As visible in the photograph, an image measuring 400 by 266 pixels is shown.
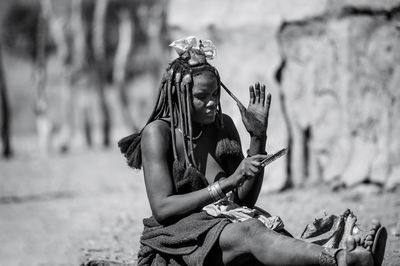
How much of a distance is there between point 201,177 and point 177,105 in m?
0.44

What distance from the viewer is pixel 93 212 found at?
28.7 feet

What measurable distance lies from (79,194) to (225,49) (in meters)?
3.17

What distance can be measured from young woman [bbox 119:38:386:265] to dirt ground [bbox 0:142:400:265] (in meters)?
1.28

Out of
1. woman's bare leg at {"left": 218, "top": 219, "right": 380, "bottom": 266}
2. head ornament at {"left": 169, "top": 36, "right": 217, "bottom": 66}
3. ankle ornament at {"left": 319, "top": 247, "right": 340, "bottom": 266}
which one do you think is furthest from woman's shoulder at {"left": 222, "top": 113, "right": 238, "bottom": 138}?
ankle ornament at {"left": 319, "top": 247, "right": 340, "bottom": 266}

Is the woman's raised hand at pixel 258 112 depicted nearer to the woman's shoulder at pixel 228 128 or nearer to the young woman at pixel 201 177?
the young woman at pixel 201 177

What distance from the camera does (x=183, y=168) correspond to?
407 cm

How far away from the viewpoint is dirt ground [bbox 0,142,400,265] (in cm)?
614

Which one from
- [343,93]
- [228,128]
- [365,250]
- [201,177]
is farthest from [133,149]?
[343,93]

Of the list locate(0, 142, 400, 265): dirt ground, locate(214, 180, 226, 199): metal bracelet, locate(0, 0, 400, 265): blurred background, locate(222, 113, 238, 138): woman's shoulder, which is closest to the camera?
locate(214, 180, 226, 199): metal bracelet

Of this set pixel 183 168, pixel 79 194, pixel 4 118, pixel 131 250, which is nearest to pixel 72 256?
pixel 131 250

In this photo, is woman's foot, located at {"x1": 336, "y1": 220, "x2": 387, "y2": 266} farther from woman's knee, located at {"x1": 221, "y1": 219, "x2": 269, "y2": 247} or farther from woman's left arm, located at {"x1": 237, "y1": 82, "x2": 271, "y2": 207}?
woman's left arm, located at {"x1": 237, "y1": 82, "x2": 271, "y2": 207}

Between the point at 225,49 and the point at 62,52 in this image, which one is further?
the point at 62,52

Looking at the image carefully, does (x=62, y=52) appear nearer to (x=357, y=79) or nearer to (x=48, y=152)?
(x=48, y=152)

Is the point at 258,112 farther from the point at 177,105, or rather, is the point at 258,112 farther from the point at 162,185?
the point at 162,185
